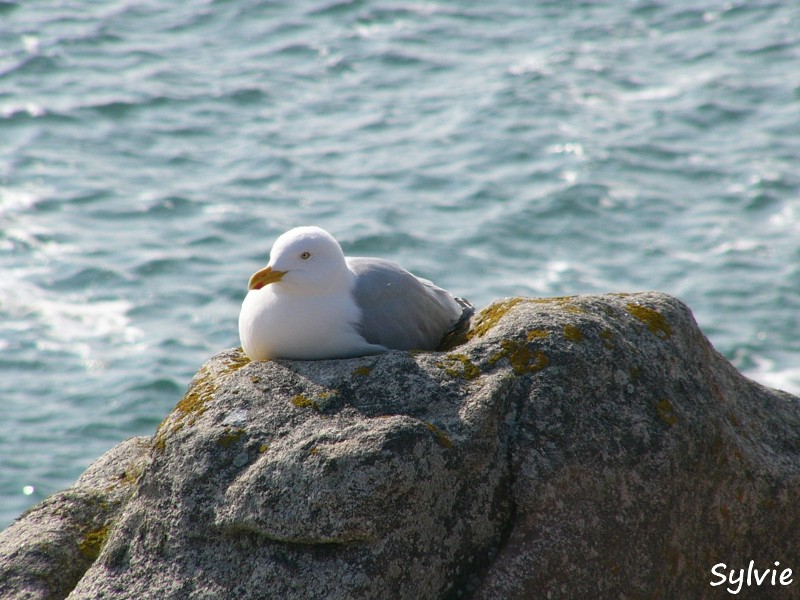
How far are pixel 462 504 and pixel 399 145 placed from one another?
36.0 ft

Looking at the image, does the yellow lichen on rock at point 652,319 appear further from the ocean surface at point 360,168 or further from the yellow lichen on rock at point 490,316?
the ocean surface at point 360,168

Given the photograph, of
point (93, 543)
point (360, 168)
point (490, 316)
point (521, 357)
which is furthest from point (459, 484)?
point (360, 168)

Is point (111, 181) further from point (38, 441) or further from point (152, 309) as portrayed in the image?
point (38, 441)

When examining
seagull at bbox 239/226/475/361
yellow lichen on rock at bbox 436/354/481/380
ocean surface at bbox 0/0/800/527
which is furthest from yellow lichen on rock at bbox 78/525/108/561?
ocean surface at bbox 0/0/800/527

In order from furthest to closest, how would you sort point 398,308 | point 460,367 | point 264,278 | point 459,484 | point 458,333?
1. point 458,333
2. point 398,308
3. point 264,278
4. point 460,367
5. point 459,484

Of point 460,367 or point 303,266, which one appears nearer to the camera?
point 460,367

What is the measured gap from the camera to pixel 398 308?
5.39 m

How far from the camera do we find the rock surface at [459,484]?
4145mm

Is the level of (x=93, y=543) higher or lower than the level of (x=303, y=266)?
lower

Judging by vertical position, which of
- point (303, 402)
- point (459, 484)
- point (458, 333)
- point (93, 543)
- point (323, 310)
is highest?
point (323, 310)

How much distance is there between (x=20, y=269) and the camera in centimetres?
1227

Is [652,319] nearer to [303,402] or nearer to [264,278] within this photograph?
[303,402]

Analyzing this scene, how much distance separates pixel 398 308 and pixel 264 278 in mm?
733

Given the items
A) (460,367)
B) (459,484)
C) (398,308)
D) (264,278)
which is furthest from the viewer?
(398,308)
